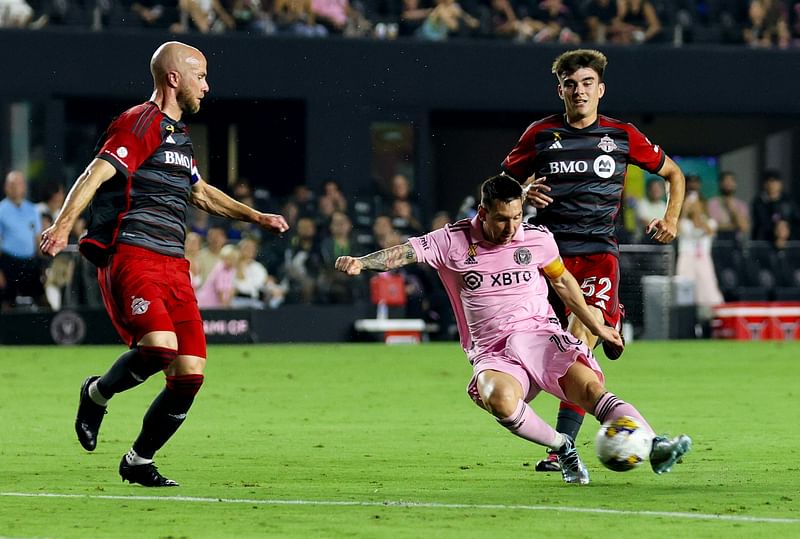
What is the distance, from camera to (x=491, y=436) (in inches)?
440

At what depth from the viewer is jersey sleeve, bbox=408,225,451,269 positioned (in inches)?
333

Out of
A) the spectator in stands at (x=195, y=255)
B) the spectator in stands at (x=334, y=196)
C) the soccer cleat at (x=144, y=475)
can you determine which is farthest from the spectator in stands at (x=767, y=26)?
the soccer cleat at (x=144, y=475)

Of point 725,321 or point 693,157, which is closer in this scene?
point 725,321

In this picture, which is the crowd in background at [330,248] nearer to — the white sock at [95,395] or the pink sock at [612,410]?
the white sock at [95,395]

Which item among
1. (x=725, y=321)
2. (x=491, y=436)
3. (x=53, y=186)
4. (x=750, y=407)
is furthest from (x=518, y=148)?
(x=725, y=321)

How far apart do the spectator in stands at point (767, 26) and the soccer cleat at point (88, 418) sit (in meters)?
22.6

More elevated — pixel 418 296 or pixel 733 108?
pixel 733 108

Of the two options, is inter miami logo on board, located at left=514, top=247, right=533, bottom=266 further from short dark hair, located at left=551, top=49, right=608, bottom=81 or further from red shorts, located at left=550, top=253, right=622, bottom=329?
short dark hair, located at left=551, top=49, right=608, bottom=81

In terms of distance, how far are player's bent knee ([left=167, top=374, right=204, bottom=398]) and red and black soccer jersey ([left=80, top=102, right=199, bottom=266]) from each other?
2.03ft

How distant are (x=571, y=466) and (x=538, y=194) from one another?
1539 millimetres

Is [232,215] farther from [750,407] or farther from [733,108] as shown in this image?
[733,108]

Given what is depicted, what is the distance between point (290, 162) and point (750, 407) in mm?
15906

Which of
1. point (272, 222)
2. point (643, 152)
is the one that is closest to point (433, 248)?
point (272, 222)

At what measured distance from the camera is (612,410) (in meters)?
7.93
